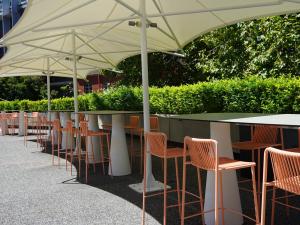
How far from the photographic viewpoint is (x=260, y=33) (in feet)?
36.1

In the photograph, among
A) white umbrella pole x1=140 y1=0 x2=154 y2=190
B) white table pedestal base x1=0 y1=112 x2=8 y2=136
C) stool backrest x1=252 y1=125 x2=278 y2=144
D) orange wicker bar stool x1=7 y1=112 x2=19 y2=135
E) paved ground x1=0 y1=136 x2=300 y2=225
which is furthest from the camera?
white table pedestal base x1=0 y1=112 x2=8 y2=136

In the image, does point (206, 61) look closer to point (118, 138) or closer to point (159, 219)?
point (118, 138)

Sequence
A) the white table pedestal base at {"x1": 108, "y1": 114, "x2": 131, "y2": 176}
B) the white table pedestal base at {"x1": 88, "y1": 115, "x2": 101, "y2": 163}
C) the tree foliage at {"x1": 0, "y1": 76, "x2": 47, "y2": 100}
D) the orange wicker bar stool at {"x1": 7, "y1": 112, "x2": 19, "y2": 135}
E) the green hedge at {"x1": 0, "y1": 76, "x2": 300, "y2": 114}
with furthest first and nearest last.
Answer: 1. the tree foliage at {"x1": 0, "y1": 76, "x2": 47, "y2": 100}
2. the orange wicker bar stool at {"x1": 7, "y1": 112, "x2": 19, "y2": 135}
3. the white table pedestal base at {"x1": 88, "y1": 115, "x2": 101, "y2": 163}
4. the green hedge at {"x1": 0, "y1": 76, "x2": 300, "y2": 114}
5. the white table pedestal base at {"x1": 108, "y1": 114, "x2": 131, "y2": 176}

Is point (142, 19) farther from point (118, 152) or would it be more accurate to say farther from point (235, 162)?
point (235, 162)

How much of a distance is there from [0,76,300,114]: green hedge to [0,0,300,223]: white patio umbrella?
1.38 metres

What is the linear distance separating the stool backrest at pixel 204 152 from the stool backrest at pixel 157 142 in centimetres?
58

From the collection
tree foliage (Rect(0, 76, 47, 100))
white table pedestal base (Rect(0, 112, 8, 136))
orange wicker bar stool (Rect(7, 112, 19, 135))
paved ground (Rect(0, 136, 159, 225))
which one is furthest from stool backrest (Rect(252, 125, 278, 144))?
tree foliage (Rect(0, 76, 47, 100))

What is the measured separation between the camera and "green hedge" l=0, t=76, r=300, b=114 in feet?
23.7

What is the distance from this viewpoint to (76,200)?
5.54 m

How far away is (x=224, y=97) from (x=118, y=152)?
291 cm

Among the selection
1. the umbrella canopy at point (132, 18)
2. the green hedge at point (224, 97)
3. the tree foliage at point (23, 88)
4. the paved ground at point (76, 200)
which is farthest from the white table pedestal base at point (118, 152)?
the tree foliage at point (23, 88)

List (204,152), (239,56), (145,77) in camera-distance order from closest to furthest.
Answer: (204,152)
(145,77)
(239,56)

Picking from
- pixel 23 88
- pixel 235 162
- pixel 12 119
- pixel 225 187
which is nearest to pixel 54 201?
pixel 225 187

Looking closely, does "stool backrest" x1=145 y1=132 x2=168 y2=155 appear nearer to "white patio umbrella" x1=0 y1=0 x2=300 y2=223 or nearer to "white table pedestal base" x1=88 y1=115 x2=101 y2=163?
"white patio umbrella" x1=0 y1=0 x2=300 y2=223
